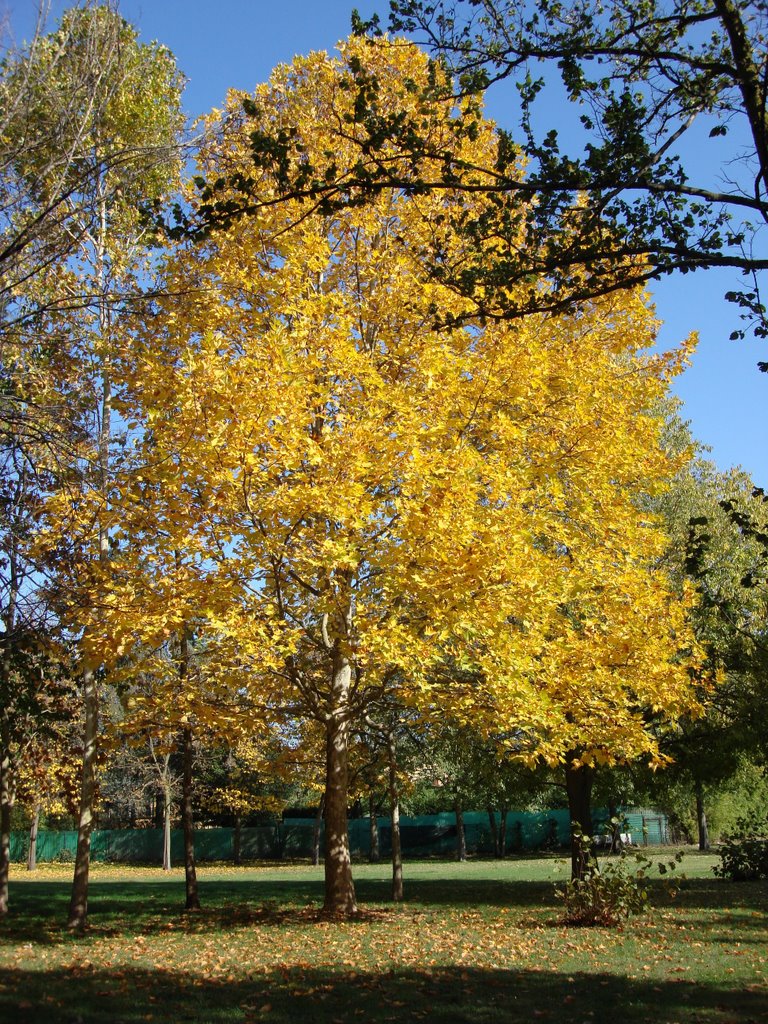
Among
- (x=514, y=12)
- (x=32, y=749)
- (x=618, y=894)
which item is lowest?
(x=618, y=894)

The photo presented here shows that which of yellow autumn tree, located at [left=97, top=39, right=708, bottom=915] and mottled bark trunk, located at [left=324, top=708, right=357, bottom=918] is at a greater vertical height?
yellow autumn tree, located at [left=97, top=39, right=708, bottom=915]

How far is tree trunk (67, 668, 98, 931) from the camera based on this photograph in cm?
1071

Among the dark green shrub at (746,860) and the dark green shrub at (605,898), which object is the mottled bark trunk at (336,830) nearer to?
the dark green shrub at (605,898)

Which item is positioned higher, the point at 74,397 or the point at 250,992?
the point at 74,397

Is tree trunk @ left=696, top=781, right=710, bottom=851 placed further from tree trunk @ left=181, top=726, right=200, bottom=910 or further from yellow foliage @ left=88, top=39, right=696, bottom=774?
yellow foliage @ left=88, top=39, right=696, bottom=774

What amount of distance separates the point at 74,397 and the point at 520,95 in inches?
201

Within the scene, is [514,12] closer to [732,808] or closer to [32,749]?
[32,749]

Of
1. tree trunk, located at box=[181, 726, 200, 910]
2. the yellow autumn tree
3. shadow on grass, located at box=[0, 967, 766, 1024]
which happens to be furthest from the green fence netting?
shadow on grass, located at box=[0, 967, 766, 1024]

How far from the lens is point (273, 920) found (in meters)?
11.4

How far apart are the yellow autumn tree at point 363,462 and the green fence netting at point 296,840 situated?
33.5 m

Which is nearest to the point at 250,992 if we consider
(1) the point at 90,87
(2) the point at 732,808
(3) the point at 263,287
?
(1) the point at 90,87

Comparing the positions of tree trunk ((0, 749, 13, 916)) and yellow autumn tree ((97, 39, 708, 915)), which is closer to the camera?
yellow autumn tree ((97, 39, 708, 915))

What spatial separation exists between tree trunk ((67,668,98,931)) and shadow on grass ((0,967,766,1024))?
147 inches

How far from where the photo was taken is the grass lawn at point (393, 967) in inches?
229
